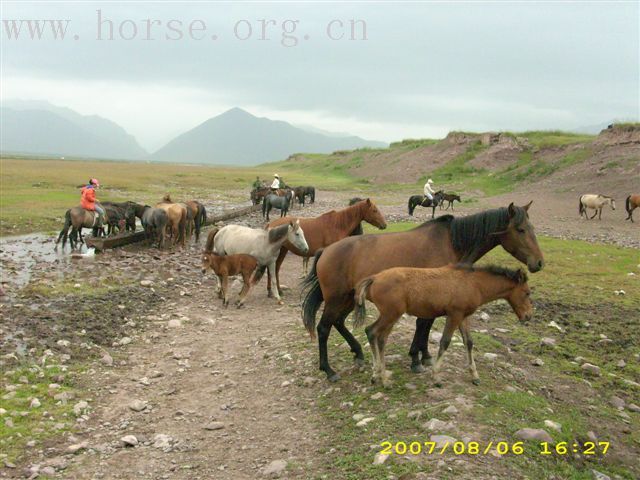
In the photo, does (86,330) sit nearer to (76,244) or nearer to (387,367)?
(387,367)

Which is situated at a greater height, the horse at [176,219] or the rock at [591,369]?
the horse at [176,219]

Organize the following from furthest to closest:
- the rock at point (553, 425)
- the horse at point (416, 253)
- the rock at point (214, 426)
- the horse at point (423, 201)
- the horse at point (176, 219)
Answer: the horse at point (423, 201), the horse at point (176, 219), the horse at point (416, 253), the rock at point (214, 426), the rock at point (553, 425)

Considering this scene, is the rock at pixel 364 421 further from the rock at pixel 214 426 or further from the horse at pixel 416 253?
the rock at pixel 214 426

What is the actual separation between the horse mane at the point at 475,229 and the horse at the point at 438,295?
0.72 m

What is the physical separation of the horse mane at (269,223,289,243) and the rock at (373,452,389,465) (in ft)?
25.5

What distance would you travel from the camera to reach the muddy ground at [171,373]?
19.7ft

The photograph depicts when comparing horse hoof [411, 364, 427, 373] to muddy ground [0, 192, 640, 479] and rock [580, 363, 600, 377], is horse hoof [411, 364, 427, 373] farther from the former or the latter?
rock [580, 363, 600, 377]

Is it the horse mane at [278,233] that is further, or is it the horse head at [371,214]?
the horse mane at [278,233]

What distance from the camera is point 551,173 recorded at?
4059cm

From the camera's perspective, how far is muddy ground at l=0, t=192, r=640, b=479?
19.7 ft

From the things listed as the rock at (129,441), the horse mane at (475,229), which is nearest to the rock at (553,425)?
the horse mane at (475,229)

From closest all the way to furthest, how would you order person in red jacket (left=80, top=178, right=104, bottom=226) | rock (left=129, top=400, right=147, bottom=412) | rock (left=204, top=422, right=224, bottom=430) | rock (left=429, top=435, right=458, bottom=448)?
1. rock (left=429, top=435, right=458, bottom=448)
2. rock (left=204, top=422, right=224, bottom=430)
3. rock (left=129, top=400, right=147, bottom=412)
4. person in red jacket (left=80, top=178, right=104, bottom=226)

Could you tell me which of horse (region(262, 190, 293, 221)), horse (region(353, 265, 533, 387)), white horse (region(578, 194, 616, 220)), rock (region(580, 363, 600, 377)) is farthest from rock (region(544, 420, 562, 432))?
white horse (region(578, 194, 616, 220))

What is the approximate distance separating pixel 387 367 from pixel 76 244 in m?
14.6
